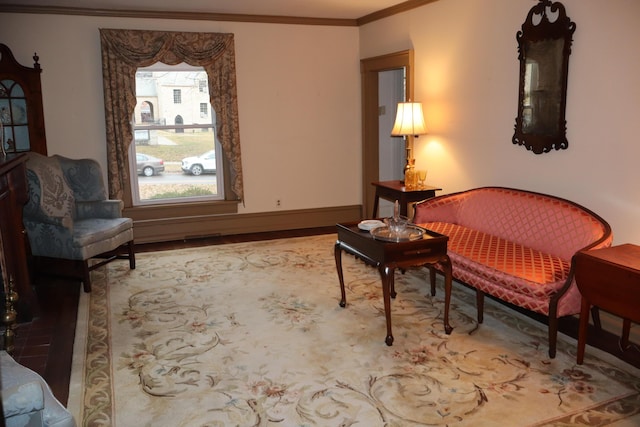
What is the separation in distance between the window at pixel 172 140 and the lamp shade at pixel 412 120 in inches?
91.9

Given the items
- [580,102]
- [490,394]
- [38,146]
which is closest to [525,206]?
[580,102]

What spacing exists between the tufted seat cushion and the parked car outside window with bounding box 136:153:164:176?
3625 millimetres

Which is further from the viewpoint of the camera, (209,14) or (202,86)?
(202,86)

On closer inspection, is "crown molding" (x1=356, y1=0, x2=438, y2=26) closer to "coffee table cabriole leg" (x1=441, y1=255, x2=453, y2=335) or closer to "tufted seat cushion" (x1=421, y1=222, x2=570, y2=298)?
"tufted seat cushion" (x1=421, y1=222, x2=570, y2=298)

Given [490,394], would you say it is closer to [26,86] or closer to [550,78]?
[550,78]

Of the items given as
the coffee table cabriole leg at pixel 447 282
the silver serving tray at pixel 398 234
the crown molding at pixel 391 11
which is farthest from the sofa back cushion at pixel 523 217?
the crown molding at pixel 391 11

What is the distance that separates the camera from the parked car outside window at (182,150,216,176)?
6.25m

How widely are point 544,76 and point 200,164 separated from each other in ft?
13.1

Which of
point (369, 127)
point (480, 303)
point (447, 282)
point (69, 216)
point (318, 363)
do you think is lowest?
point (318, 363)

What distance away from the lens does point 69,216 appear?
4.41m

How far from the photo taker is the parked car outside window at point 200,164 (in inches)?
246

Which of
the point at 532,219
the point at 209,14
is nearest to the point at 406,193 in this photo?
the point at 532,219

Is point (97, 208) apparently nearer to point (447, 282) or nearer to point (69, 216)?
point (69, 216)

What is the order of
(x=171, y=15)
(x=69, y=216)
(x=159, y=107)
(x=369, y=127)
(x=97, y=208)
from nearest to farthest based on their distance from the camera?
(x=69, y=216) < (x=97, y=208) < (x=171, y=15) < (x=159, y=107) < (x=369, y=127)
